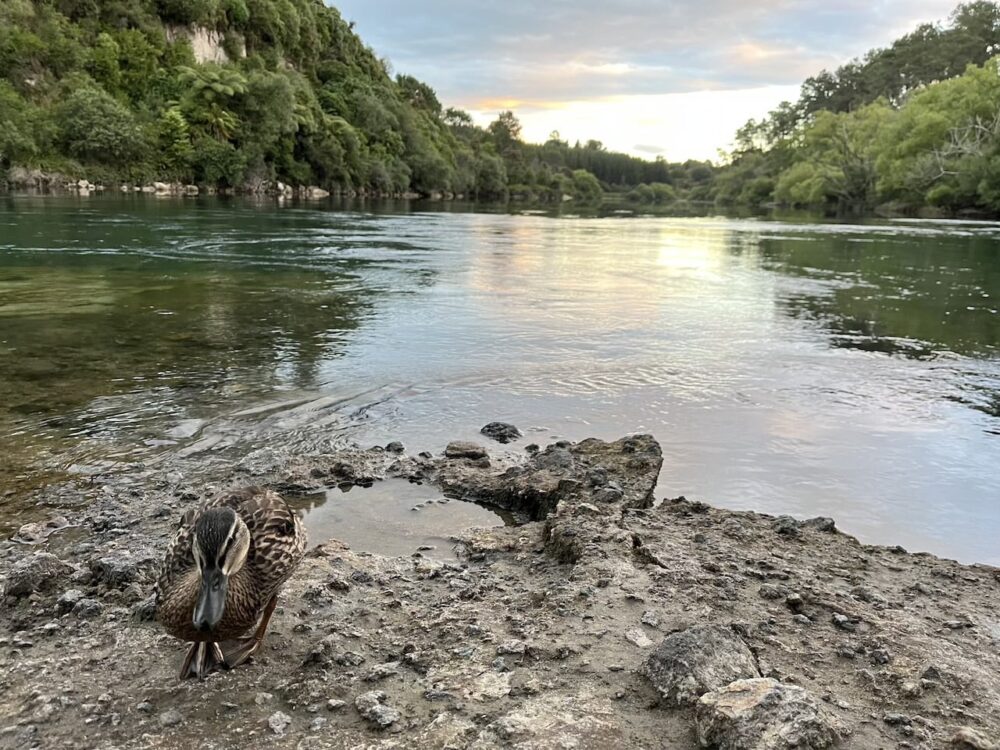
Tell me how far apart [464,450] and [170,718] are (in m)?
3.38

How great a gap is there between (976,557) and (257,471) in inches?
193

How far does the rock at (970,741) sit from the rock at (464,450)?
3.74 metres

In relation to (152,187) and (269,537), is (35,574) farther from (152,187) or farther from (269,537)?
(152,187)

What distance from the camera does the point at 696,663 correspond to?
2955mm

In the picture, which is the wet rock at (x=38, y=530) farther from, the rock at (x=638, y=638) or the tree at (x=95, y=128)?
the tree at (x=95, y=128)

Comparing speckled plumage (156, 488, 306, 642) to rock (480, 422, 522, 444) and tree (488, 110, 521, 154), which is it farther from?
tree (488, 110, 521, 154)

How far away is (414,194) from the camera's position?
302 ft

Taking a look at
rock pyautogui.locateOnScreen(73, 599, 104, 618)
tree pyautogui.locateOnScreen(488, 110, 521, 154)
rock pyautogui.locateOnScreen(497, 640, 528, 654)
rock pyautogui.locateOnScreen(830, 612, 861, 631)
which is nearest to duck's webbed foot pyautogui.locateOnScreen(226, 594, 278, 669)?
rock pyautogui.locateOnScreen(73, 599, 104, 618)

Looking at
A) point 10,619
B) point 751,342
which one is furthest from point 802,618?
point 751,342

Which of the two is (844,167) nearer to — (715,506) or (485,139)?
(485,139)

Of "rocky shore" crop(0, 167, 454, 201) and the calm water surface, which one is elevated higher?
"rocky shore" crop(0, 167, 454, 201)

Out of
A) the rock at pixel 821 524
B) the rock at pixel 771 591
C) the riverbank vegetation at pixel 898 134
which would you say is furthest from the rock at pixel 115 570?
the riverbank vegetation at pixel 898 134

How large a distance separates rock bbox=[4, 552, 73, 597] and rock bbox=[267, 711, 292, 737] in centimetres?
163

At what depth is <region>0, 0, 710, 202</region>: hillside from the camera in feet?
176
